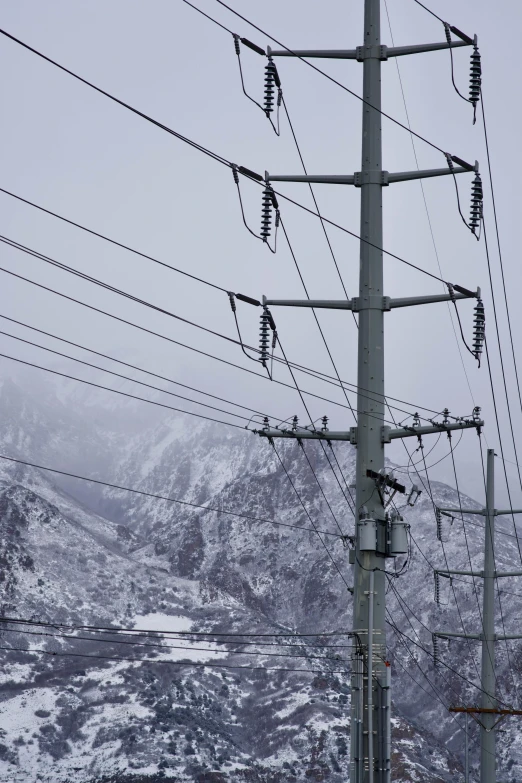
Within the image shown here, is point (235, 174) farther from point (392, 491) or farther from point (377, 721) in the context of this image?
point (377, 721)

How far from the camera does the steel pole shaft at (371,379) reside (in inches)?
977

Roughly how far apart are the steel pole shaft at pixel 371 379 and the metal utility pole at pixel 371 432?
0.02 m

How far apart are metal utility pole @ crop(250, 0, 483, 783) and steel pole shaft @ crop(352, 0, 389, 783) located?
0.07 ft

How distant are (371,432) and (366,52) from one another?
924cm

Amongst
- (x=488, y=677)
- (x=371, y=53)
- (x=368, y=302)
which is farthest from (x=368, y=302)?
(x=488, y=677)

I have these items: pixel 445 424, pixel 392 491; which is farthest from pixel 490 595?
pixel 392 491

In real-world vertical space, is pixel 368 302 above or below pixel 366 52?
below

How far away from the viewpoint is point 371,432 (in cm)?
2600

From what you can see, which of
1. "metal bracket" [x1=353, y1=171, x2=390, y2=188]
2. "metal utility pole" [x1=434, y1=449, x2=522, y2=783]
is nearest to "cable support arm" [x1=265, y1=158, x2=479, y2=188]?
"metal bracket" [x1=353, y1=171, x2=390, y2=188]

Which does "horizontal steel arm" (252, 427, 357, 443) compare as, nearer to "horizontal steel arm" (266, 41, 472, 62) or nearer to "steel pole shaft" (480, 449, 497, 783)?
"horizontal steel arm" (266, 41, 472, 62)

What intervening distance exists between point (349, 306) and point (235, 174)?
4841mm

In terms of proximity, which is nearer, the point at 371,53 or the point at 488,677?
the point at 371,53

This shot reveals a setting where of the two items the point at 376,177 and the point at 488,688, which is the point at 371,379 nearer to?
the point at 376,177

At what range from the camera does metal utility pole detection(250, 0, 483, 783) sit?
Result: 24.5m
